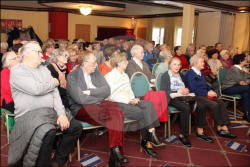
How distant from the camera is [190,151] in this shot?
2.90 m

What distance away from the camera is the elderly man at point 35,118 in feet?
6.15

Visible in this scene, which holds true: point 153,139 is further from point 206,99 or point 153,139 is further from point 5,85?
point 5,85

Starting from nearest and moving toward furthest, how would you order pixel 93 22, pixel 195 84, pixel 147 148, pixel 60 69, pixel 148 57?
pixel 147 148 < pixel 60 69 < pixel 195 84 < pixel 148 57 < pixel 93 22

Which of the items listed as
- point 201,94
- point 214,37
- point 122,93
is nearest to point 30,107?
point 122,93

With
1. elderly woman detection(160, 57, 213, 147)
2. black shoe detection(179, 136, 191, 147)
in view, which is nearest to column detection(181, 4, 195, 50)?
elderly woman detection(160, 57, 213, 147)

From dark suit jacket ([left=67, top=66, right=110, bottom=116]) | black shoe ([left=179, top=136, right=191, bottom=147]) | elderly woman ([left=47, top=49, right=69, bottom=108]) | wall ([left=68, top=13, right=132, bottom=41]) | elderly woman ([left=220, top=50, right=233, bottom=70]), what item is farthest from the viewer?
wall ([left=68, top=13, right=132, bottom=41])

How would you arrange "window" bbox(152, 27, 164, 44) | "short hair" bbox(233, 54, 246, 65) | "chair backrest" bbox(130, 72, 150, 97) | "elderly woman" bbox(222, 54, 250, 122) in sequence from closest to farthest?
"chair backrest" bbox(130, 72, 150, 97) < "elderly woman" bbox(222, 54, 250, 122) < "short hair" bbox(233, 54, 246, 65) < "window" bbox(152, 27, 164, 44)

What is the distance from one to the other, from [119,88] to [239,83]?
2.45 metres

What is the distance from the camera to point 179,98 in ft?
10.8

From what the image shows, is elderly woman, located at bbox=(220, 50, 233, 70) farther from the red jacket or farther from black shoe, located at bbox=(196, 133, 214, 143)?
the red jacket

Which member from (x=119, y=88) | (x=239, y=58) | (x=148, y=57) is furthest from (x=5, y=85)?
(x=239, y=58)

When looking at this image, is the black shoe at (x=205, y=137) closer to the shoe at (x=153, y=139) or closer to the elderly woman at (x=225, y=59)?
the shoe at (x=153, y=139)

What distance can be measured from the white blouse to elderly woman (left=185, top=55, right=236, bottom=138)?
3.40 feet

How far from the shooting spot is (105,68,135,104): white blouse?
2887 mm
